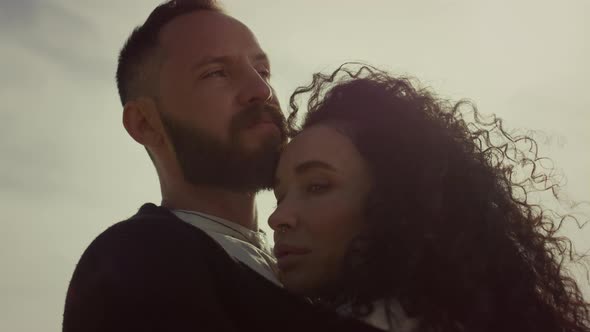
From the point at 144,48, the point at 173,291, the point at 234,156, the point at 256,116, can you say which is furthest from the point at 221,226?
the point at 144,48

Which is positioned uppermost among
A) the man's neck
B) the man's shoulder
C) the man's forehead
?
the man's forehead

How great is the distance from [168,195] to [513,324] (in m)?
2.14

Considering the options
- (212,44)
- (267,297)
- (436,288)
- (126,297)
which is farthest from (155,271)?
(212,44)

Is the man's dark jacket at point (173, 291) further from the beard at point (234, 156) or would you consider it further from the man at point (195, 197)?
the beard at point (234, 156)

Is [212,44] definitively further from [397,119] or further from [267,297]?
[267,297]

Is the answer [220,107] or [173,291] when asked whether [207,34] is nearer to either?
[220,107]

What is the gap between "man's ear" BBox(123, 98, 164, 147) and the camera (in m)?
4.50

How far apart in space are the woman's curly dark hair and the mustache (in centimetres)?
40

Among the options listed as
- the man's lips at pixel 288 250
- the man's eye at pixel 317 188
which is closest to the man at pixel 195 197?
the man's lips at pixel 288 250

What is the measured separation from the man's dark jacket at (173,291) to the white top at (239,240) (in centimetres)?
16

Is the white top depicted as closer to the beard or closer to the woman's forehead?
the beard

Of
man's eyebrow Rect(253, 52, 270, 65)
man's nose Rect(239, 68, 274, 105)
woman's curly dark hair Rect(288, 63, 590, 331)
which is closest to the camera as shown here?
woman's curly dark hair Rect(288, 63, 590, 331)

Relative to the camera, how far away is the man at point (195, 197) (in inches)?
118

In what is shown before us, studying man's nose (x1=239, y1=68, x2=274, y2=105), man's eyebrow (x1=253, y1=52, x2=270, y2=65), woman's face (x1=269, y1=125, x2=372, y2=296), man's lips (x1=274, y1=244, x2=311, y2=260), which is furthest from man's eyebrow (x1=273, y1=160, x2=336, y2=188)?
man's eyebrow (x1=253, y1=52, x2=270, y2=65)
